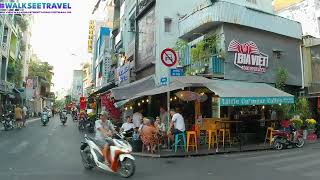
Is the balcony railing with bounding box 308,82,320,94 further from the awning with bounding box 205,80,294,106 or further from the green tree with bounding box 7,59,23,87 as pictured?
the green tree with bounding box 7,59,23,87

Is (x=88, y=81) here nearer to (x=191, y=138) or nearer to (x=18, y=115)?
(x=18, y=115)

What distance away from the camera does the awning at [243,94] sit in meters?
16.4

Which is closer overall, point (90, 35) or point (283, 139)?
point (283, 139)

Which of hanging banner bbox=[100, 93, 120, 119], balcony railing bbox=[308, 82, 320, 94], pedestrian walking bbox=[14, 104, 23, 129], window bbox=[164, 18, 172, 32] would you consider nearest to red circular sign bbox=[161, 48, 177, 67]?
window bbox=[164, 18, 172, 32]

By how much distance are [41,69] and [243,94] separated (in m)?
69.9

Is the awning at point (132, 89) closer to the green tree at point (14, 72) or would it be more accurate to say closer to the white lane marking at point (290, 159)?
the white lane marking at point (290, 159)

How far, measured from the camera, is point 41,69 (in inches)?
3204

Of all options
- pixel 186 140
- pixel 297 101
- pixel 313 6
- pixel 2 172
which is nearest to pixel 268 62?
pixel 297 101

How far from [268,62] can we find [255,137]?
4526 mm

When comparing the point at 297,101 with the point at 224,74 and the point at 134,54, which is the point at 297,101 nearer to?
the point at 224,74

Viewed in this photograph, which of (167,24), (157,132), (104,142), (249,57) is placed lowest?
(104,142)

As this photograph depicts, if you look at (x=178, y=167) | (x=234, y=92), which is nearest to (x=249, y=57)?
(x=234, y=92)

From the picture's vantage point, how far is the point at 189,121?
20688 mm

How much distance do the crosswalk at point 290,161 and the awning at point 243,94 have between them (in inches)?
94.0
